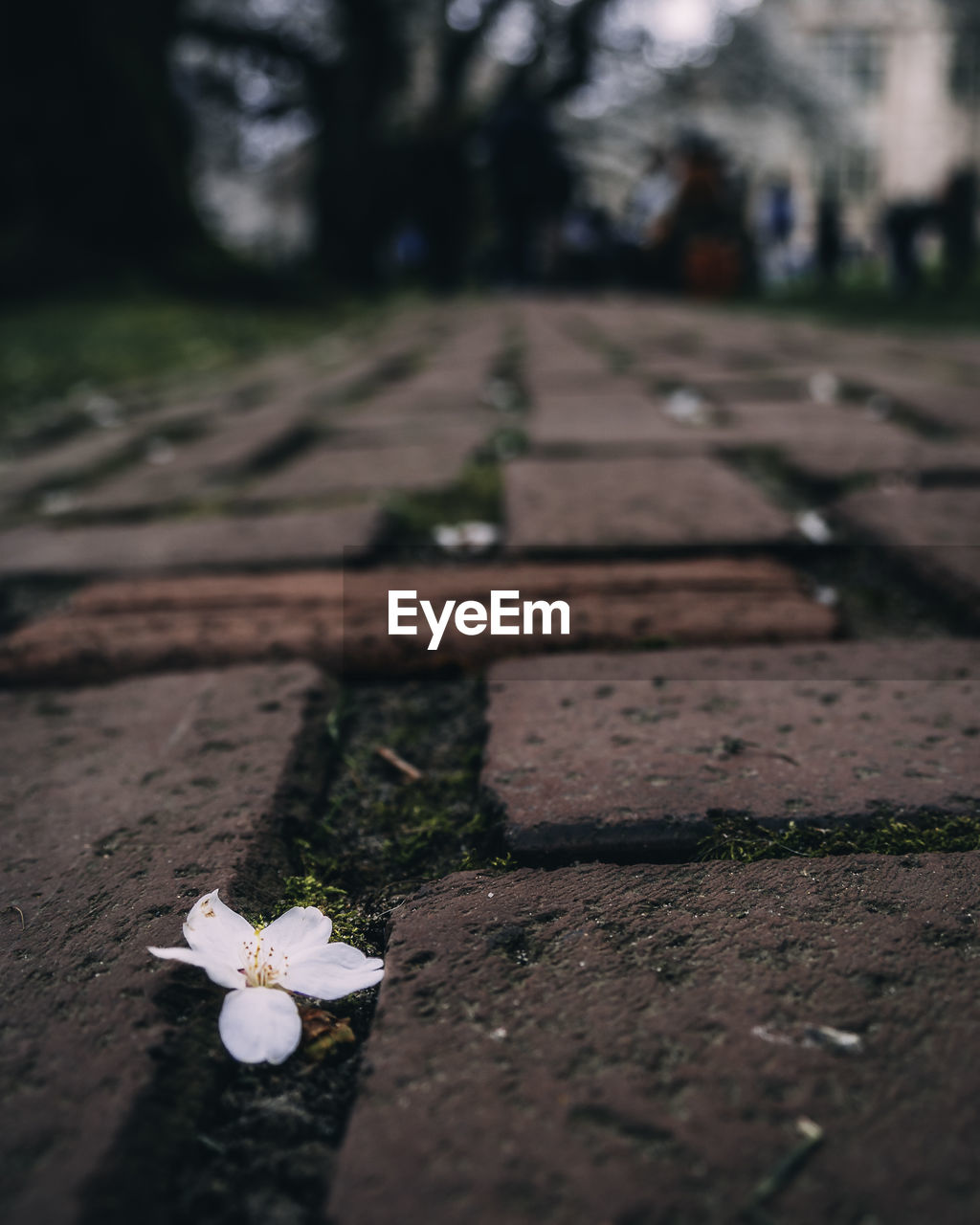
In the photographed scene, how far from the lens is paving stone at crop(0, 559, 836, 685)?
117 cm

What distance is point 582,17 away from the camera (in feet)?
56.0

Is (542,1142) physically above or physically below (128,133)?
below

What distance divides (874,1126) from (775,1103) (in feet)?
0.17

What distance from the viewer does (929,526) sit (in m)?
1.45

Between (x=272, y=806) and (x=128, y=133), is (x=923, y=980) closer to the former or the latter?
(x=272, y=806)

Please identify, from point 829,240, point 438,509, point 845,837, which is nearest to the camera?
point 845,837

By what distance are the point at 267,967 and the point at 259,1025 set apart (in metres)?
0.04

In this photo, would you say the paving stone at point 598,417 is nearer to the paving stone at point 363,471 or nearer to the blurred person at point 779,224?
the paving stone at point 363,471

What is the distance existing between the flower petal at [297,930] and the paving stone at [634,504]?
904mm

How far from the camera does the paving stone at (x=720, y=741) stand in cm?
78

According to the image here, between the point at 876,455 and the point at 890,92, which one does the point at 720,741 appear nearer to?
the point at 876,455

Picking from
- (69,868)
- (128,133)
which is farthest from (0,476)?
(128,133)

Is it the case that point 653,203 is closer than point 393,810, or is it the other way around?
point 393,810

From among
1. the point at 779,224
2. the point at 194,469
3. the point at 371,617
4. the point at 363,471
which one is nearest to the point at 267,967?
the point at 371,617
